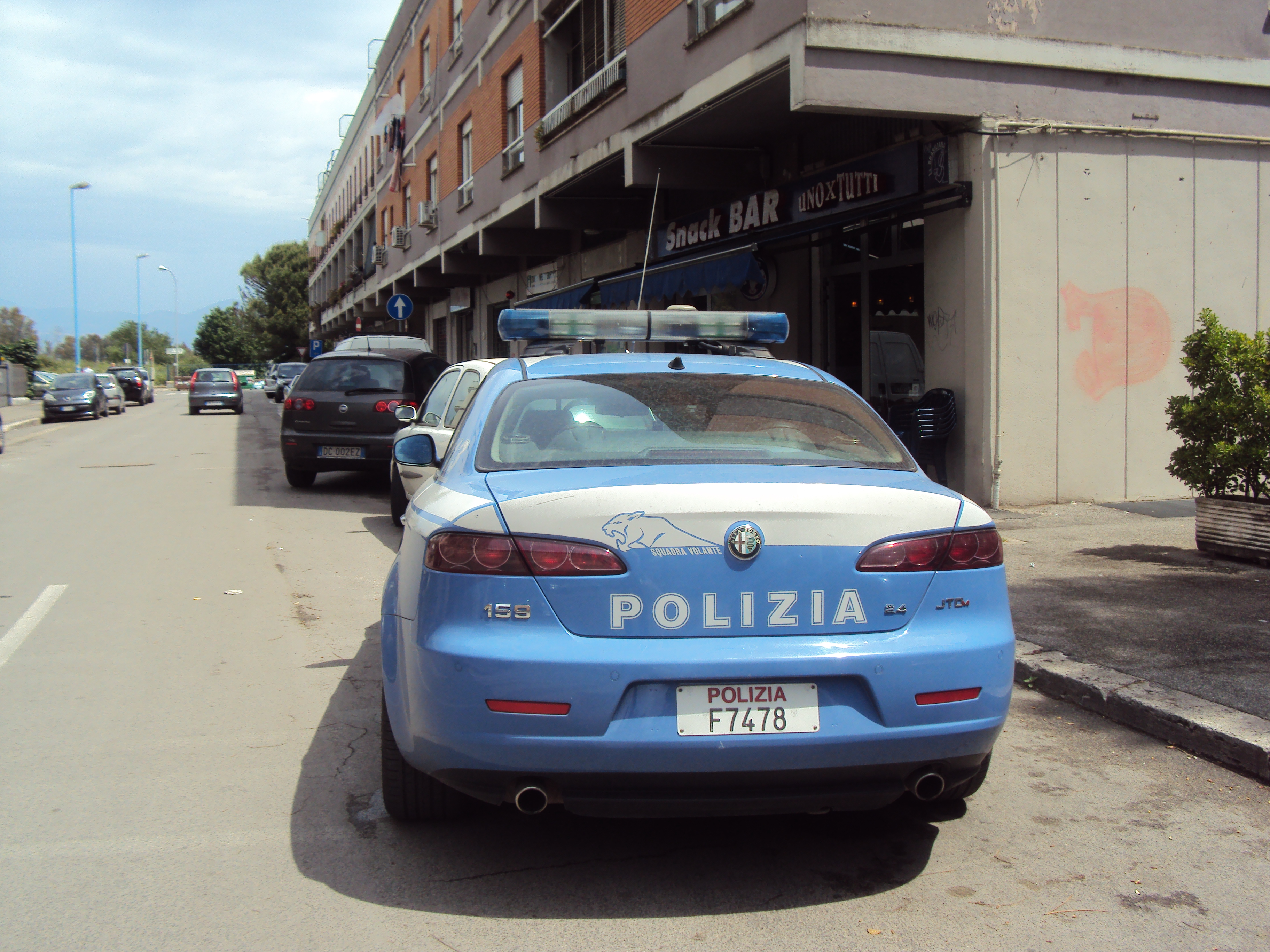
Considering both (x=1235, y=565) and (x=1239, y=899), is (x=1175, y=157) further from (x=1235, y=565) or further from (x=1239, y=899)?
(x=1239, y=899)

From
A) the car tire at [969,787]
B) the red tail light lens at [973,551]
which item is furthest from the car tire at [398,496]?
the red tail light lens at [973,551]

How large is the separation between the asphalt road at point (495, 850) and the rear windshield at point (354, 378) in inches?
311

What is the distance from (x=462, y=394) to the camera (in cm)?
894

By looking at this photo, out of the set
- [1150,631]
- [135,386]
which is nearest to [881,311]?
[1150,631]

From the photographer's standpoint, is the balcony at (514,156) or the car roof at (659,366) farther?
the balcony at (514,156)

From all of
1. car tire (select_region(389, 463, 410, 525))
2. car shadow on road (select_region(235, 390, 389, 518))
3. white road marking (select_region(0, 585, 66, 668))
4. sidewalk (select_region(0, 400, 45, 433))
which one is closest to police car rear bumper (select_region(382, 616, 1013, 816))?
white road marking (select_region(0, 585, 66, 668))

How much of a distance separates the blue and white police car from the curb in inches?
63.0

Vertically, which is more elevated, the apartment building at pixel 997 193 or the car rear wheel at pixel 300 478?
the apartment building at pixel 997 193

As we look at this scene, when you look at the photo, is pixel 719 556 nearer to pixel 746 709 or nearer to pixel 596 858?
pixel 746 709

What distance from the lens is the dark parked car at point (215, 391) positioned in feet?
119

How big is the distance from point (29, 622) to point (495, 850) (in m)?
4.61

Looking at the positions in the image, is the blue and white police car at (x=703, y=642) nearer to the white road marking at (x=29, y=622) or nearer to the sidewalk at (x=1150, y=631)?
the sidewalk at (x=1150, y=631)

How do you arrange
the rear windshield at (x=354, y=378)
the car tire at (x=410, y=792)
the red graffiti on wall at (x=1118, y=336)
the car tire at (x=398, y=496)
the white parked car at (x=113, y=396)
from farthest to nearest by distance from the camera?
1. the white parked car at (x=113, y=396)
2. the rear windshield at (x=354, y=378)
3. the red graffiti on wall at (x=1118, y=336)
4. the car tire at (x=398, y=496)
5. the car tire at (x=410, y=792)

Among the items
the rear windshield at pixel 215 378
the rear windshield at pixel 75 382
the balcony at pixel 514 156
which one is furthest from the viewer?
the rear windshield at pixel 215 378
